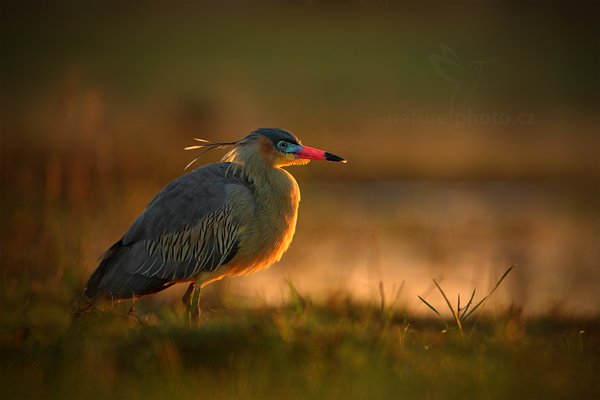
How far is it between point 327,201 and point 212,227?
4.98 meters

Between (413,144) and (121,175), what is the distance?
572cm

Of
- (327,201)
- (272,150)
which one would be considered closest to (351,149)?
(327,201)

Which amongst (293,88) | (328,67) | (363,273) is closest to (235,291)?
(363,273)

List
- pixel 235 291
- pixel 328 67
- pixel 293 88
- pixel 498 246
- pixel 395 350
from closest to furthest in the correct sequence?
1. pixel 395 350
2. pixel 235 291
3. pixel 498 246
4. pixel 293 88
5. pixel 328 67

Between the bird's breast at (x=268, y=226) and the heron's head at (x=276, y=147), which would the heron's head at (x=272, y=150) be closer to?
the heron's head at (x=276, y=147)

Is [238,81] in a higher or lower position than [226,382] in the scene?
higher

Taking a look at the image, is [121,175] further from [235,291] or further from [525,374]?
[525,374]

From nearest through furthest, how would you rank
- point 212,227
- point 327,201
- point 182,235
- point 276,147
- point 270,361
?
point 270,361, point 212,227, point 182,235, point 276,147, point 327,201

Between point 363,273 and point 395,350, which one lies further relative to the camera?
point 363,273

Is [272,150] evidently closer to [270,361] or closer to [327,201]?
[270,361]

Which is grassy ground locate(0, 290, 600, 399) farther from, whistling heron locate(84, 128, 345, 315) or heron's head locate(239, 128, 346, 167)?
heron's head locate(239, 128, 346, 167)

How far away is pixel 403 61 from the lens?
18.8 metres

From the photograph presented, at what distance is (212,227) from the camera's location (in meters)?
5.67

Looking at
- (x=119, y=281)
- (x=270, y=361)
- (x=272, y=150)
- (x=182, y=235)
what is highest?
(x=272, y=150)
